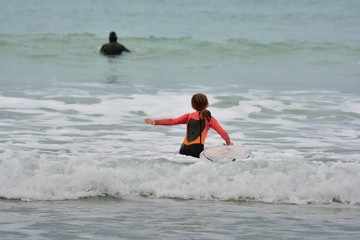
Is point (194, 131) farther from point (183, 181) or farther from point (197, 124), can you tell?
point (183, 181)

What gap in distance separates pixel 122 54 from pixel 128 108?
9.66m

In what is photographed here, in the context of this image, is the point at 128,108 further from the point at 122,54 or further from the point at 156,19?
the point at 156,19

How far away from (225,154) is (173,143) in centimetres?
201

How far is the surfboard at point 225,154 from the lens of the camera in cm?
909

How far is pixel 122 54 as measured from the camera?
77.4 feet

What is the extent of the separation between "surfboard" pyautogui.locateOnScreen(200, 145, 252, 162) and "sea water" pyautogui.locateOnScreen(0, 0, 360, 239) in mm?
147

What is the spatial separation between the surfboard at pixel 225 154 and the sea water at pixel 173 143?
15cm

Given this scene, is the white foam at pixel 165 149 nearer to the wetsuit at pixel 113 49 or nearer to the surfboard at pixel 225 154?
the surfboard at pixel 225 154

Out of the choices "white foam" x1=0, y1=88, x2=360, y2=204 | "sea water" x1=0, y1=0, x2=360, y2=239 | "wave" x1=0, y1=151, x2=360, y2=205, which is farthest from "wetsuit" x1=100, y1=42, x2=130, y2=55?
"wave" x1=0, y1=151, x2=360, y2=205

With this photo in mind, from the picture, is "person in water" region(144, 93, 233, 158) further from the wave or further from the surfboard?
the wave

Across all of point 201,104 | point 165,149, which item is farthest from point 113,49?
point 201,104

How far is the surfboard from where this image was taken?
9.09 meters

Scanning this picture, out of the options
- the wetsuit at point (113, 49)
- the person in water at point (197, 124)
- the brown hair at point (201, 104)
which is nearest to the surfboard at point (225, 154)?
the person in water at point (197, 124)

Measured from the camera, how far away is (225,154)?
9117 millimetres
